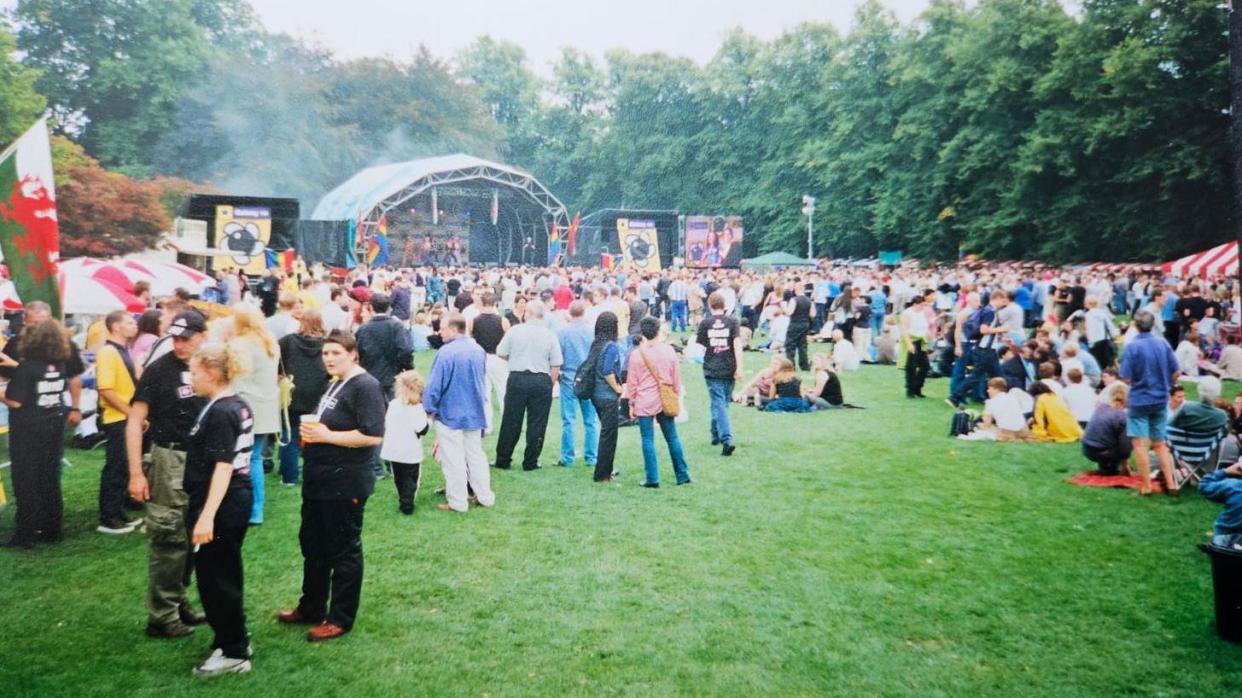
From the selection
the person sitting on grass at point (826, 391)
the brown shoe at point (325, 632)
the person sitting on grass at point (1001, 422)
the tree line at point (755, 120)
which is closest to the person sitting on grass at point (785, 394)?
the person sitting on grass at point (826, 391)

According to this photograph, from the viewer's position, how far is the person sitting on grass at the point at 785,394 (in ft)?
38.5

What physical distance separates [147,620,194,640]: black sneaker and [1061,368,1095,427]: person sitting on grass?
9350 millimetres

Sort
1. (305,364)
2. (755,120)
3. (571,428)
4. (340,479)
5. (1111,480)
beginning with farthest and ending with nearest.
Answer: (755,120), (571,428), (1111,480), (305,364), (340,479)

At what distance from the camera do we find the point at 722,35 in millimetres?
50188

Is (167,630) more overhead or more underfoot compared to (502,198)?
more underfoot

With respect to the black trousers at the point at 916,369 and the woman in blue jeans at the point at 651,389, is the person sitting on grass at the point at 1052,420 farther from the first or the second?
the woman in blue jeans at the point at 651,389

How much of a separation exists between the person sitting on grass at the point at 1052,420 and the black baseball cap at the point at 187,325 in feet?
28.5

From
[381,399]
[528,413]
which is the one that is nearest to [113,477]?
[381,399]

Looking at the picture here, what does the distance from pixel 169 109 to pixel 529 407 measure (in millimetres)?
40641

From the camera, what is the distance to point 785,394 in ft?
39.0

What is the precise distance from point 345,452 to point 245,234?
894 inches

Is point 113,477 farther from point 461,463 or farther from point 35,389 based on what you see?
point 461,463

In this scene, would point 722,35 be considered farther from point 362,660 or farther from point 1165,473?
point 362,660

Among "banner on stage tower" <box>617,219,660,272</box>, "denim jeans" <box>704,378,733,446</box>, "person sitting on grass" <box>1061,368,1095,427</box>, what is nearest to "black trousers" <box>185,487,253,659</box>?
"denim jeans" <box>704,378,733,446</box>
